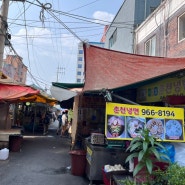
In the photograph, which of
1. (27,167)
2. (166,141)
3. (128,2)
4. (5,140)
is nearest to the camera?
(166,141)

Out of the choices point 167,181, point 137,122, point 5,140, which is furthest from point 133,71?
point 5,140

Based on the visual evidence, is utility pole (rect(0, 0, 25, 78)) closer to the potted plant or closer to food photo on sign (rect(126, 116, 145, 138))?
food photo on sign (rect(126, 116, 145, 138))

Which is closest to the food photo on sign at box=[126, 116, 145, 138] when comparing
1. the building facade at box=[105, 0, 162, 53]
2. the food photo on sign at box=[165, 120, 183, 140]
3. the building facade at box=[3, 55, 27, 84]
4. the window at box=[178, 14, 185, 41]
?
the food photo on sign at box=[165, 120, 183, 140]

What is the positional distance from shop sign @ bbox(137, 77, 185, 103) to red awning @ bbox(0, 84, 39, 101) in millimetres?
4371

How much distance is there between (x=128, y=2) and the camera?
18.4m

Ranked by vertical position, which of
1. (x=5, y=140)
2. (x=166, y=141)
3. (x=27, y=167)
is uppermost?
(x=166, y=141)

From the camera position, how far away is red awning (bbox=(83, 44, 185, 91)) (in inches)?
241

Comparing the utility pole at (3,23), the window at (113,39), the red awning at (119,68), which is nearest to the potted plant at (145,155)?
the red awning at (119,68)

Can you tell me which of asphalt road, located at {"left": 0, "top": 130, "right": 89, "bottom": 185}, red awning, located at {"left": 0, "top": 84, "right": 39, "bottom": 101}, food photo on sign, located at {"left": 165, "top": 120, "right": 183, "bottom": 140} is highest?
red awning, located at {"left": 0, "top": 84, "right": 39, "bottom": 101}

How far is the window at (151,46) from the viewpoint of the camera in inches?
530

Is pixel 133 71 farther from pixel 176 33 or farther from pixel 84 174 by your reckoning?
pixel 176 33

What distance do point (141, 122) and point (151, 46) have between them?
942 cm

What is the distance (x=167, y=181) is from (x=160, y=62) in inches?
136

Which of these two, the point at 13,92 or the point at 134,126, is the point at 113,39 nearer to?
the point at 13,92
